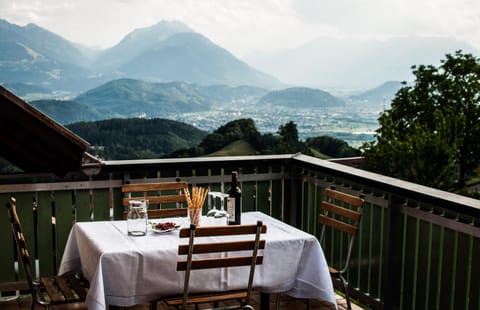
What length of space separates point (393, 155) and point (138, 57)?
65.9ft

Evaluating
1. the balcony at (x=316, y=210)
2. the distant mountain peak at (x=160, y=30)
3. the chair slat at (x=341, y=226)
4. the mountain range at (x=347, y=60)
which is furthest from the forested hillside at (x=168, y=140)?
the chair slat at (x=341, y=226)

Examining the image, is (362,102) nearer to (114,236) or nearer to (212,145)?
(212,145)

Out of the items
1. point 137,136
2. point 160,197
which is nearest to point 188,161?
point 160,197

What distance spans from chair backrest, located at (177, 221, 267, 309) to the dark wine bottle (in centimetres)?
45

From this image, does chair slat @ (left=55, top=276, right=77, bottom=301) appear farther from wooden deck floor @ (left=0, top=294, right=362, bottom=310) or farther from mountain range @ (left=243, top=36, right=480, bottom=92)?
mountain range @ (left=243, top=36, right=480, bottom=92)

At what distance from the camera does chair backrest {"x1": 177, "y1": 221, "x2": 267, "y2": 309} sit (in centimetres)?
288

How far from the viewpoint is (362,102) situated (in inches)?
1838

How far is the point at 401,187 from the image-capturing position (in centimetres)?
388

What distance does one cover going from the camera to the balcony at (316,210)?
3588 millimetres

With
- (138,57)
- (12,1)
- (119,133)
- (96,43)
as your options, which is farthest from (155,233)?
(138,57)

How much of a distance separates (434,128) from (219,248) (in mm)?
37167

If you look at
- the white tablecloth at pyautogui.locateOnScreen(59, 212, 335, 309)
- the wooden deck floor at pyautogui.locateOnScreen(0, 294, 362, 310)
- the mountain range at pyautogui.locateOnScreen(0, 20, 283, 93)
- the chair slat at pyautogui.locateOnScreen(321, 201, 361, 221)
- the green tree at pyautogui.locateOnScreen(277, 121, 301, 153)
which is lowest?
the green tree at pyautogui.locateOnScreen(277, 121, 301, 153)

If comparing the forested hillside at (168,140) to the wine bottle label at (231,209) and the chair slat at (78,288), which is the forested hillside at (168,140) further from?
the wine bottle label at (231,209)

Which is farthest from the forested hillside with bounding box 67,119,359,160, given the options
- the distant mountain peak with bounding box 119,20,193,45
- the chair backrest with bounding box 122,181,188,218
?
the chair backrest with bounding box 122,181,188,218
